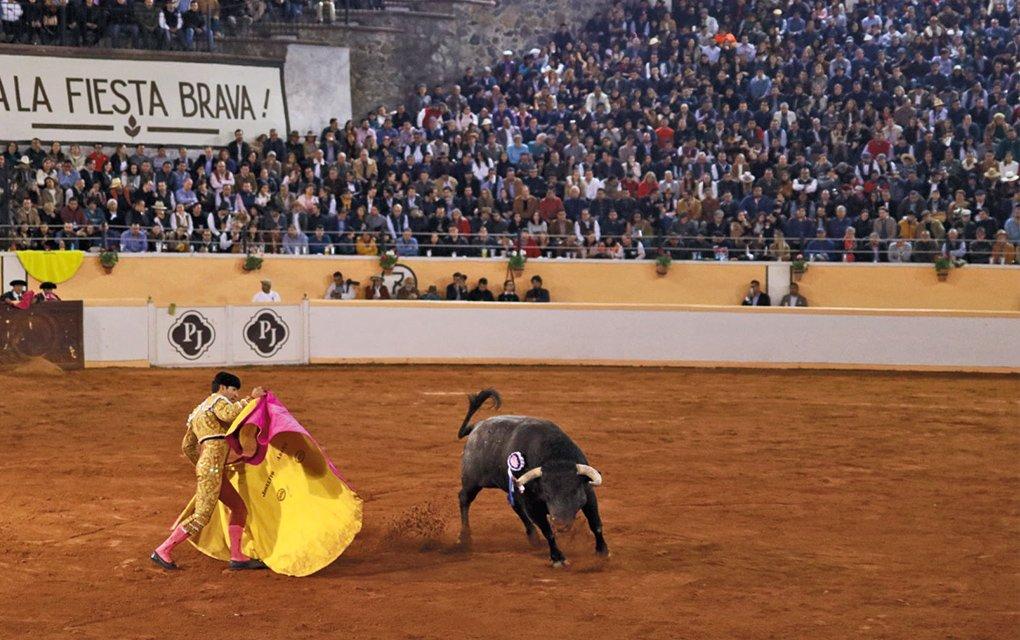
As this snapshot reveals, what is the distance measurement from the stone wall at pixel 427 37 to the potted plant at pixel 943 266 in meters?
13.6

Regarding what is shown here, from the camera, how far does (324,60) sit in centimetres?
3125

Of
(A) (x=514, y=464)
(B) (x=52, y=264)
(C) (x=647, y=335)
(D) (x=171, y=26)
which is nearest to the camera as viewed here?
(A) (x=514, y=464)

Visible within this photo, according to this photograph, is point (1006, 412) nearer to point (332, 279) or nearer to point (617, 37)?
point (332, 279)

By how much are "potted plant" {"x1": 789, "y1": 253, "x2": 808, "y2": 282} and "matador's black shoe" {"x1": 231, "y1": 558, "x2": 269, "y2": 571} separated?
17213mm

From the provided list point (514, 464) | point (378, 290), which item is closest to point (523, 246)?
point (378, 290)

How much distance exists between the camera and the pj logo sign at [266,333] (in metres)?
22.7

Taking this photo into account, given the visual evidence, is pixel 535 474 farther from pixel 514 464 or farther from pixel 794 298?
pixel 794 298

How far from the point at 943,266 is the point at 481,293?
888cm

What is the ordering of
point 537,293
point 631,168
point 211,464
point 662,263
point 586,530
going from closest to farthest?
point 211,464
point 586,530
point 537,293
point 662,263
point 631,168

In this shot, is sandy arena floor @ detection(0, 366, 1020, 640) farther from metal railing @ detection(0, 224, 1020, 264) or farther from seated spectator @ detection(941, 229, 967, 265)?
seated spectator @ detection(941, 229, 967, 265)

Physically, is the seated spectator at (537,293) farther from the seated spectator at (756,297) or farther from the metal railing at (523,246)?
the seated spectator at (756,297)

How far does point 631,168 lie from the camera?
91.0 feet

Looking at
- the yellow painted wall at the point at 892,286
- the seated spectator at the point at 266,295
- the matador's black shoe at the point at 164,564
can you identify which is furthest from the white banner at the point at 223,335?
the matador's black shoe at the point at 164,564

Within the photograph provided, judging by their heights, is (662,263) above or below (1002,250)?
below
